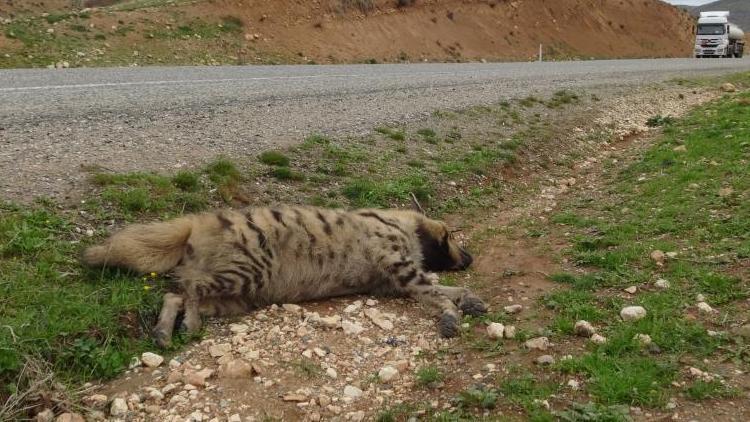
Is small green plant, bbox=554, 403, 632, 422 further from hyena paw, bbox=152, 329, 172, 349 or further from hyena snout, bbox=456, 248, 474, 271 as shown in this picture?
hyena snout, bbox=456, 248, 474, 271

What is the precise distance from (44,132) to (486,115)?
23.3ft

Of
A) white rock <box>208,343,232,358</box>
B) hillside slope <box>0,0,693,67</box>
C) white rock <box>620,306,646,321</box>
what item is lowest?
white rock <box>208,343,232,358</box>

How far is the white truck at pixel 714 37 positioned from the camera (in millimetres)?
38844

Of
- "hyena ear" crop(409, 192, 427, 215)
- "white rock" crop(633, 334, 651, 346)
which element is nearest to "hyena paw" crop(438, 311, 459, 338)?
"white rock" crop(633, 334, 651, 346)

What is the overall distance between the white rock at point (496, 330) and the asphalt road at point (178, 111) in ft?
12.3

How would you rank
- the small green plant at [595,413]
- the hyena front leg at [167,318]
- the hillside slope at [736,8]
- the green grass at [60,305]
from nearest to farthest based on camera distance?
the small green plant at [595,413]
the green grass at [60,305]
the hyena front leg at [167,318]
the hillside slope at [736,8]

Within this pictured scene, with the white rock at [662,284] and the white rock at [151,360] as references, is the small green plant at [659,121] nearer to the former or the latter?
the white rock at [662,284]

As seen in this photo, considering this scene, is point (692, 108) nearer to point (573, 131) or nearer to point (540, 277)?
point (573, 131)

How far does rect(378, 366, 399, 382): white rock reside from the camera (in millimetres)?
4066

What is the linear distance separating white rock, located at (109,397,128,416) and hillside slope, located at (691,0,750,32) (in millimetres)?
103291

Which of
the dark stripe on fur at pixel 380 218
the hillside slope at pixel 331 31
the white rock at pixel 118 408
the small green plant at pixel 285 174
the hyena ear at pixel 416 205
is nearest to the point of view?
the white rock at pixel 118 408

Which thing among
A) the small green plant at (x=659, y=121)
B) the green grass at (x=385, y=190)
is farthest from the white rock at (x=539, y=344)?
the small green plant at (x=659, y=121)

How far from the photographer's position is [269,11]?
28.3m

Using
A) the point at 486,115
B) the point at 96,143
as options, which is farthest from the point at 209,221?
the point at 486,115
